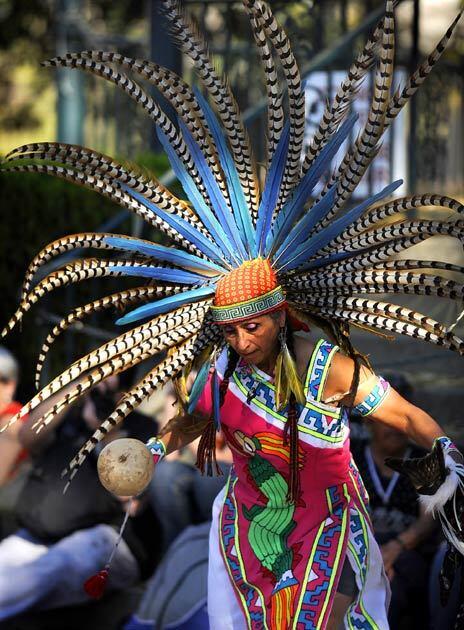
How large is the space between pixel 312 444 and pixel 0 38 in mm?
18499

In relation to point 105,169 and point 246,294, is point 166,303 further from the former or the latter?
point 105,169

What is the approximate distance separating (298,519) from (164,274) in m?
0.95

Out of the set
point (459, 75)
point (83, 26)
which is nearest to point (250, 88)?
point (459, 75)

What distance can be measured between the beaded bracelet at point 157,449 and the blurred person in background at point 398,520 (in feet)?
4.34

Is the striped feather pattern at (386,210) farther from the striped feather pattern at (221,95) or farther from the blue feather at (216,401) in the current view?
the blue feather at (216,401)

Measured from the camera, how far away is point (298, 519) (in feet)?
12.5

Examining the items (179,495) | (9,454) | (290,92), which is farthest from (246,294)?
(9,454)

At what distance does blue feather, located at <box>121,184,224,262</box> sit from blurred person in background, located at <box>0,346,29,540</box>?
2.61m

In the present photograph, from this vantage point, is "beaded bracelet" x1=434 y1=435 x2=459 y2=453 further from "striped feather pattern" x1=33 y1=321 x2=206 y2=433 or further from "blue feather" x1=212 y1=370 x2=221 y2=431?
"striped feather pattern" x1=33 y1=321 x2=206 y2=433

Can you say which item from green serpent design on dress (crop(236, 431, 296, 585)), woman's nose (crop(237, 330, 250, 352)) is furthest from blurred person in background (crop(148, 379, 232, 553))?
woman's nose (crop(237, 330, 250, 352))

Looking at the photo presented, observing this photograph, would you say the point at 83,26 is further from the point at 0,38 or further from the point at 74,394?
the point at 74,394

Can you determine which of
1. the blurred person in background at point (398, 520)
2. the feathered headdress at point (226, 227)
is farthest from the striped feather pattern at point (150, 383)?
the blurred person in background at point (398, 520)

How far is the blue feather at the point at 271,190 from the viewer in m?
3.75

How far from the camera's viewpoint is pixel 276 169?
376 cm
